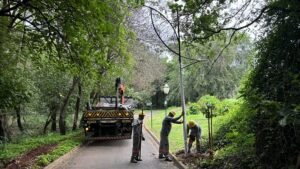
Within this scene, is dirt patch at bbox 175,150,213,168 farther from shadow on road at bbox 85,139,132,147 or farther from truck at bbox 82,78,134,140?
shadow on road at bbox 85,139,132,147

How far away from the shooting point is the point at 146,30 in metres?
26.6

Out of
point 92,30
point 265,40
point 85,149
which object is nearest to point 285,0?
Answer: point 265,40

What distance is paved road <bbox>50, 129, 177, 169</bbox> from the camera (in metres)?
13.2

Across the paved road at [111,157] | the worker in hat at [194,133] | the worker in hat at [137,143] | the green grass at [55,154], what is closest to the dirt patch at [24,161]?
the green grass at [55,154]

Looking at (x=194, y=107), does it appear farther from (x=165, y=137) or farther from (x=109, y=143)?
(x=165, y=137)

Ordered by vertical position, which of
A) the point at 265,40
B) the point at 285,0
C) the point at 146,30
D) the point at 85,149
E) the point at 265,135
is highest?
the point at 146,30

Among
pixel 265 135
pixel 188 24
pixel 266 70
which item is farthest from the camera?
pixel 188 24

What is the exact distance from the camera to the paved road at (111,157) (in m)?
13.2

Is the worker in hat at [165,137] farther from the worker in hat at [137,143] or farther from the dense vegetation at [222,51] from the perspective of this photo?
the dense vegetation at [222,51]

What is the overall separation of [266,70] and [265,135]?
58.1 inches

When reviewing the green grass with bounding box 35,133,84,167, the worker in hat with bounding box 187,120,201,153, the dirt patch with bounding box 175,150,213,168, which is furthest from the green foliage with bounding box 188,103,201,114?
the dirt patch with bounding box 175,150,213,168

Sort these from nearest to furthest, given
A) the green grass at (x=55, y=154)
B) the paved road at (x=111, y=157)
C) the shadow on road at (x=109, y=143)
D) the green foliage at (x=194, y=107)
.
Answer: the green grass at (x=55, y=154)
the paved road at (x=111, y=157)
the shadow on road at (x=109, y=143)
the green foliage at (x=194, y=107)

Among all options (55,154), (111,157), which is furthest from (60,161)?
(111,157)

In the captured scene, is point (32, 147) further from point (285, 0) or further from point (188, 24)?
point (285, 0)
